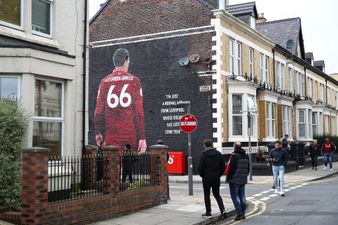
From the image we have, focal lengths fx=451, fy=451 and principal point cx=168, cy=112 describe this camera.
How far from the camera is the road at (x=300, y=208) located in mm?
10602

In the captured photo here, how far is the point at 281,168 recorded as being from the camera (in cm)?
1546

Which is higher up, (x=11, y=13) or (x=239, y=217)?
(x=11, y=13)

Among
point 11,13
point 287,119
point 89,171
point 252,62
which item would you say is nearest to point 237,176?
point 89,171

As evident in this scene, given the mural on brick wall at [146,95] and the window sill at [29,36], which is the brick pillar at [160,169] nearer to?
the window sill at [29,36]

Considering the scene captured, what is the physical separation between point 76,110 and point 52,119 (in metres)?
1.26

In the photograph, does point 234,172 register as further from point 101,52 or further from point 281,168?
point 101,52

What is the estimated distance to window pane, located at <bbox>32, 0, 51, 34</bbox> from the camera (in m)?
11.2

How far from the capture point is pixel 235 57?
25.5 metres

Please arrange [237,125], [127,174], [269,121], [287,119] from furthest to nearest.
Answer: [287,119] → [269,121] → [237,125] → [127,174]

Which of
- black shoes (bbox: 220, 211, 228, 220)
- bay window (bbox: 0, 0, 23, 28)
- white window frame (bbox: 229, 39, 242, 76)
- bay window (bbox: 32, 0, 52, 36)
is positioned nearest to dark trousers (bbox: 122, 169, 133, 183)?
black shoes (bbox: 220, 211, 228, 220)

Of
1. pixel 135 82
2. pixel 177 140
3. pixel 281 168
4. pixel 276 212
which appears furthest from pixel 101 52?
pixel 276 212

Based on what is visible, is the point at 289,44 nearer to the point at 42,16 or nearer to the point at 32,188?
the point at 42,16

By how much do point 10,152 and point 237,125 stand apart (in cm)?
1729

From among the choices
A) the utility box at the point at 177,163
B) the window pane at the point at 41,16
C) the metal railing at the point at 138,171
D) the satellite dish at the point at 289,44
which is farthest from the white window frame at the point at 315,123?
the window pane at the point at 41,16
